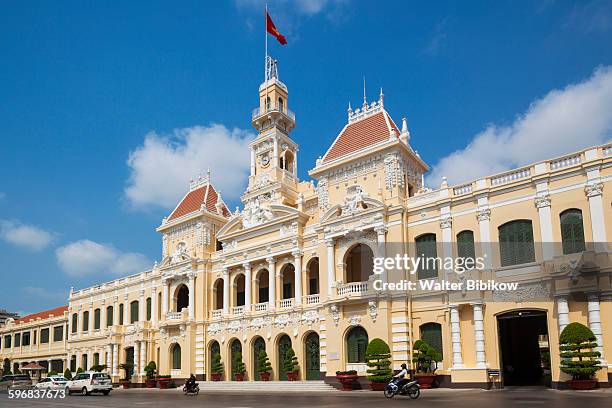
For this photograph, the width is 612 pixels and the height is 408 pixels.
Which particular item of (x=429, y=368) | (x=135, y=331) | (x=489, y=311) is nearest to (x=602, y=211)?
(x=489, y=311)

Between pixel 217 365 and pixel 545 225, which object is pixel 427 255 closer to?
pixel 545 225

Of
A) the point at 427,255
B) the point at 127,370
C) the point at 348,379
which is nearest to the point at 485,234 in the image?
the point at 427,255

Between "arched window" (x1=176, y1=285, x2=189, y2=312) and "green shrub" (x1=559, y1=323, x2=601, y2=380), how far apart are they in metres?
32.0

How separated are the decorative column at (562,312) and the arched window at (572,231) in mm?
2438

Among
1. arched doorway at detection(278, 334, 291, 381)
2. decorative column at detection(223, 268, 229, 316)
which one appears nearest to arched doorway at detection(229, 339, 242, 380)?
decorative column at detection(223, 268, 229, 316)

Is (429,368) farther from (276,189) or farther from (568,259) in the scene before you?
(276,189)

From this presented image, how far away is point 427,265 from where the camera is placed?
107 ft

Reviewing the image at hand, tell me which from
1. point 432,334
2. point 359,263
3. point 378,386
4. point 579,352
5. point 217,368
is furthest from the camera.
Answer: point 217,368

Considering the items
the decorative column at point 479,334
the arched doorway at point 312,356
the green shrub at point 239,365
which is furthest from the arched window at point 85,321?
the decorative column at point 479,334

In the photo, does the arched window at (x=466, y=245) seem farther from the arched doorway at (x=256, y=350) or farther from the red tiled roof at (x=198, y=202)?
the red tiled roof at (x=198, y=202)

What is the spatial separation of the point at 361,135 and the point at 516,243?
12.9m

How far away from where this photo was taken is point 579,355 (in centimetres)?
2459

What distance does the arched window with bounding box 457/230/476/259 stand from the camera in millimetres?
31109

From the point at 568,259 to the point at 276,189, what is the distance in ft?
72.1
